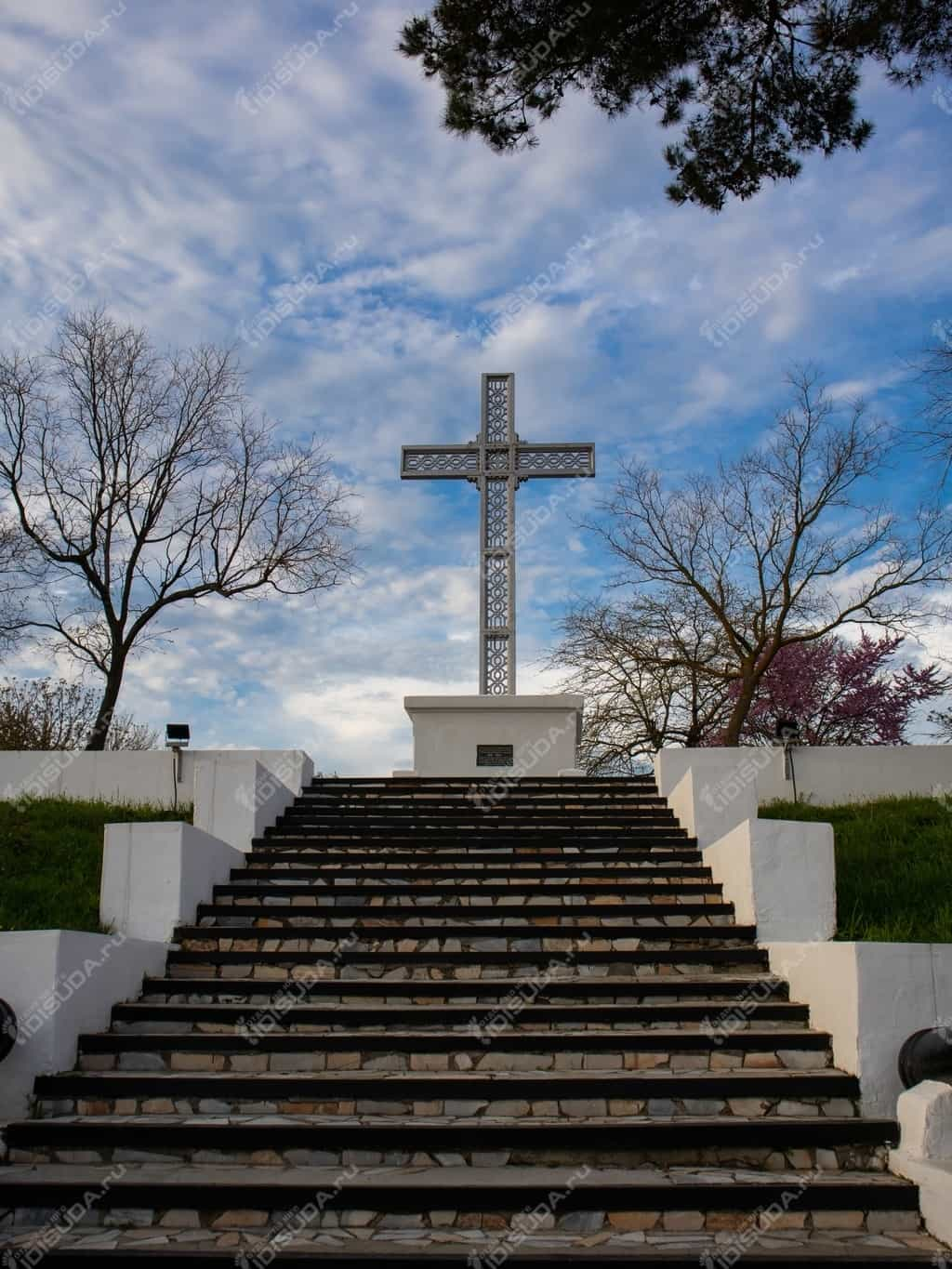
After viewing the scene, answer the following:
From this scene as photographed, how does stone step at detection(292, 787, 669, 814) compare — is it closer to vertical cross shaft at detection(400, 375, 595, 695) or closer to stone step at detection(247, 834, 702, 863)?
stone step at detection(247, 834, 702, 863)

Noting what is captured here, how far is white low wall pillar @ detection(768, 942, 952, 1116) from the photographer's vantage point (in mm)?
5621

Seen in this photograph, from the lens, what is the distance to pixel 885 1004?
571 cm

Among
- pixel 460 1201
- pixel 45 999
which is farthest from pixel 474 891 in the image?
pixel 460 1201

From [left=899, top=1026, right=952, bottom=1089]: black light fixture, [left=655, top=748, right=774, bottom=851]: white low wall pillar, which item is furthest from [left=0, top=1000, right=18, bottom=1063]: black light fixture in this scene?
[left=655, top=748, right=774, bottom=851]: white low wall pillar

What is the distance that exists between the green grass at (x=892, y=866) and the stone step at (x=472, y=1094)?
1.32m

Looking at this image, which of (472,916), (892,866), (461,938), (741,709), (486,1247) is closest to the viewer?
(486,1247)

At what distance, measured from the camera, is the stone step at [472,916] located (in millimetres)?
7750

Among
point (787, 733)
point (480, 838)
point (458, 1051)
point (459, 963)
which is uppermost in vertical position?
point (787, 733)

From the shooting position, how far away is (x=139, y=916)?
765cm

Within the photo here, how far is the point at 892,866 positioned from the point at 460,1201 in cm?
561

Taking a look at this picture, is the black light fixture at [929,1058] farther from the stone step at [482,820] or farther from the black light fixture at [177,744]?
the black light fixture at [177,744]

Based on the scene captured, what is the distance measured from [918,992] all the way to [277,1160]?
3.38 meters

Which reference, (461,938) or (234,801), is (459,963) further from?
(234,801)

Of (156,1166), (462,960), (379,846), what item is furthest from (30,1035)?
(379,846)
